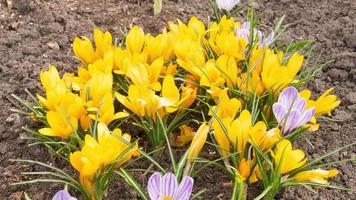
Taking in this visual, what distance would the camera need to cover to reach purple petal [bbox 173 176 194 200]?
1.59 meters

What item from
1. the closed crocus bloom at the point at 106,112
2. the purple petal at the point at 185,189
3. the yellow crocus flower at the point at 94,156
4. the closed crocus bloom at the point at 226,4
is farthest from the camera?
the closed crocus bloom at the point at 226,4

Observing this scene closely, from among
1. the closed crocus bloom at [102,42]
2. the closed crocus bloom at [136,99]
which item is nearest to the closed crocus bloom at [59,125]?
the closed crocus bloom at [136,99]

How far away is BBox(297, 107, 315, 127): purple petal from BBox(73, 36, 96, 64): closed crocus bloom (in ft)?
2.74

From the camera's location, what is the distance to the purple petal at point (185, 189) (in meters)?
1.59

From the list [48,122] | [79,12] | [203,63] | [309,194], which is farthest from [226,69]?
[79,12]

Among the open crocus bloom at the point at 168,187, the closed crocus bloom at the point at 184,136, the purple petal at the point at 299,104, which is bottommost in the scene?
the closed crocus bloom at the point at 184,136

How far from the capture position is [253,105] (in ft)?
6.31

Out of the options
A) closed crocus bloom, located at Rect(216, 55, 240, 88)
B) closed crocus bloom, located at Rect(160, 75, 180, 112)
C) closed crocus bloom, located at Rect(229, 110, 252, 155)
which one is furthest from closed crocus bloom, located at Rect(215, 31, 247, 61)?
closed crocus bloom, located at Rect(229, 110, 252, 155)

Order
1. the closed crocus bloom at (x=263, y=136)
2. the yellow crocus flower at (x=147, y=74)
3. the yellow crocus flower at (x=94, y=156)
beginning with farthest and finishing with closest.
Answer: the yellow crocus flower at (x=147, y=74) < the closed crocus bloom at (x=263, y=136) < the yellow crocus flower at (x=94, y=156)

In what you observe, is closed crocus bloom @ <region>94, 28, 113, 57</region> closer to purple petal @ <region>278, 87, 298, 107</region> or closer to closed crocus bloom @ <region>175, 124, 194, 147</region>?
closed crocus bloom @ <region>175, 124, 194, 147</region>

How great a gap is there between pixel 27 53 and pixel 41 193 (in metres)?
0.86

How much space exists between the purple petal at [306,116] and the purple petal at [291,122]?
0.02m

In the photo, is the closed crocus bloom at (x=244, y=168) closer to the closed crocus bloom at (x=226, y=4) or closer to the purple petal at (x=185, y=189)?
the purple petal at (x=185, y=189)

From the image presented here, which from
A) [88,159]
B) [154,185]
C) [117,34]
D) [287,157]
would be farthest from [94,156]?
[117,34]
